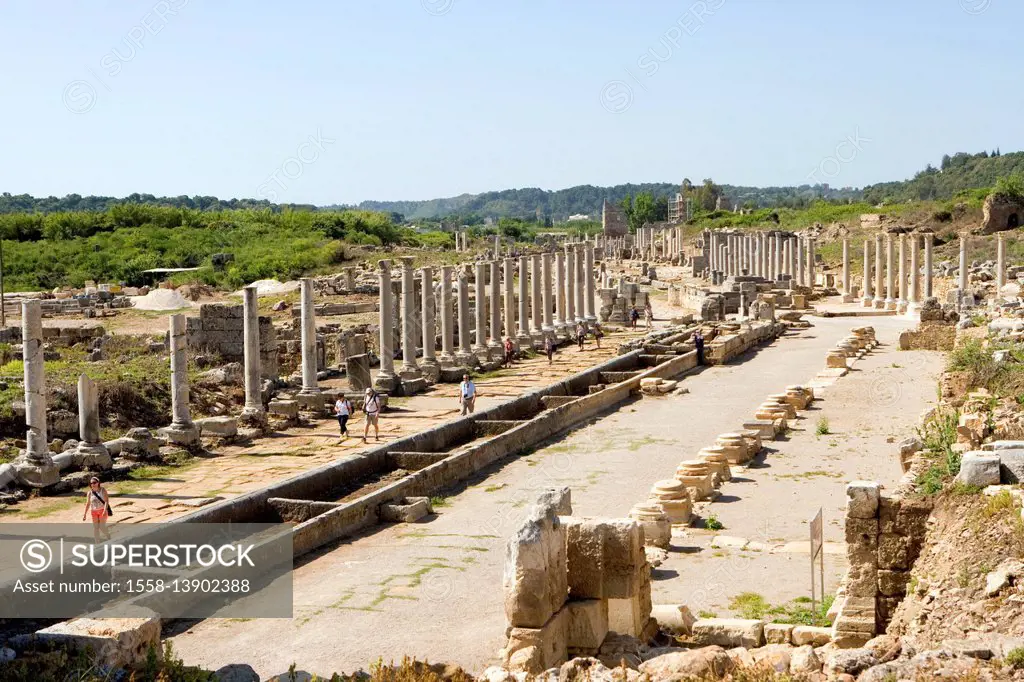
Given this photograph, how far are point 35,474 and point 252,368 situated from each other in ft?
20.4

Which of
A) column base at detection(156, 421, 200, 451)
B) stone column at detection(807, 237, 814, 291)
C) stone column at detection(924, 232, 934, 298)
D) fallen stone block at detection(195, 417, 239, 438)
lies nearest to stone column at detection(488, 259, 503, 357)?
fallen stone block at detection(195, 417, 239, 438)

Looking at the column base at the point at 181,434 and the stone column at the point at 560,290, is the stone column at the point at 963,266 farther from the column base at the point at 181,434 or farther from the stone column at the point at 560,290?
the column base at the point at 181,434

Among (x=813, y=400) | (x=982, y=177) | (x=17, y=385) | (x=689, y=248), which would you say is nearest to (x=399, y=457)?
(x=17, y=385)

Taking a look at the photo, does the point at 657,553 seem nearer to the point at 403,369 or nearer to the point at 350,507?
the point at 350,507

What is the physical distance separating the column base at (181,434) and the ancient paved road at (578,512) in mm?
5901

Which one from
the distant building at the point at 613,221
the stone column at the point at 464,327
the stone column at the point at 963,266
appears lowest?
the stone column at the point at 464,327

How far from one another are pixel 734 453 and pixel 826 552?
597 cm

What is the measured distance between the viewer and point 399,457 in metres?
19.3

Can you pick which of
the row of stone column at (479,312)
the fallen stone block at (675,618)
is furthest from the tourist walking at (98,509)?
the row of stone column at (479,312)

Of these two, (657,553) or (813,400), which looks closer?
(657,553)

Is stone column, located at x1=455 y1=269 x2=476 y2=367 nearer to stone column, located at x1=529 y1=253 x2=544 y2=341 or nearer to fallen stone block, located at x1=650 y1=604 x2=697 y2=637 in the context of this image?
stone column, located at x1=529 y1=253 x2=544 y2=341

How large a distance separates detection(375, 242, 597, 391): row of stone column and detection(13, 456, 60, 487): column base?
34.4 ft

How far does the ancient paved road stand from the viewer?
10.9 m

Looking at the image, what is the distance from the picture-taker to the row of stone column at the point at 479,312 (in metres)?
29.2
